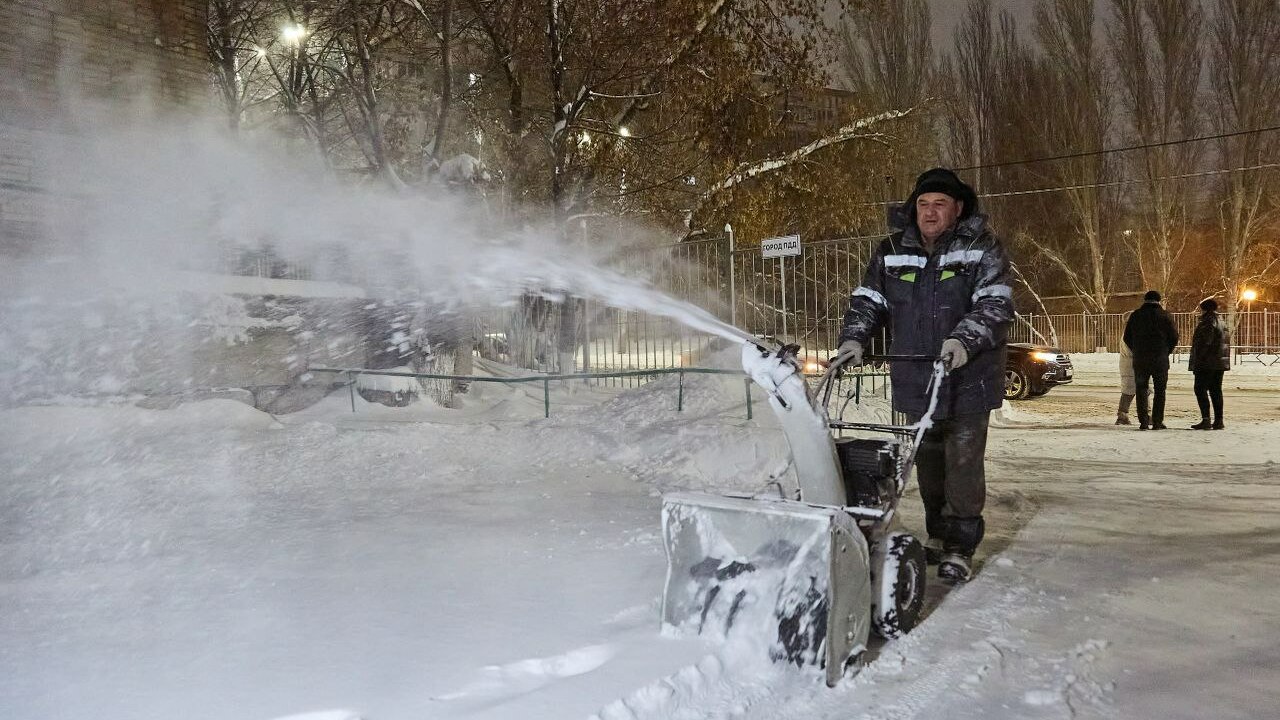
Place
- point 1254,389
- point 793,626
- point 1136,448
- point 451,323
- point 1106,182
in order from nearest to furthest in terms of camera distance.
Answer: point 793,626, point 1136,448, point 451,323, point 1254,389, point 1106,182

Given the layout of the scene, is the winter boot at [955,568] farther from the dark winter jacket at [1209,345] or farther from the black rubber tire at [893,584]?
the dark winter jacket at [1209,345]

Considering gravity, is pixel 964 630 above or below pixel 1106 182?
below

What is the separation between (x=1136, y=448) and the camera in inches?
369

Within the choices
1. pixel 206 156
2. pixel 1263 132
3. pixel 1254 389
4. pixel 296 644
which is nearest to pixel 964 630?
pixel 296 644

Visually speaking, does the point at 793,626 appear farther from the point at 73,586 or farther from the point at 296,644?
the point at 73,586

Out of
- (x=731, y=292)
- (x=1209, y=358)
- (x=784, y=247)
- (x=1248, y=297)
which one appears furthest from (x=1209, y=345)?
(x=1248, y=297)

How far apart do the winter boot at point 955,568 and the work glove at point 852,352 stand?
1108mm

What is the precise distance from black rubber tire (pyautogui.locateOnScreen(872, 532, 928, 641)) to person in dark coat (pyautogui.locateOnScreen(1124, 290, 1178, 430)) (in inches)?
351

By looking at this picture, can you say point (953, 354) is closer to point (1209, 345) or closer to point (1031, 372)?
point (1209, 345)

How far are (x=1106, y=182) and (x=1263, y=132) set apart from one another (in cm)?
564

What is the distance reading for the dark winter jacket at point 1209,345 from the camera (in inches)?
424

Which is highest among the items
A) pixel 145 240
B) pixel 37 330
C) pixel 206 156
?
pixel 206 156

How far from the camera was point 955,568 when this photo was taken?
441 cm

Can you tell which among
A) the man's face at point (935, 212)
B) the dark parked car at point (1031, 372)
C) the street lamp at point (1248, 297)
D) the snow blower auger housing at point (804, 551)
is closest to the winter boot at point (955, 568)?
the snow blower auger housing at point (804, 551)
